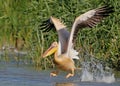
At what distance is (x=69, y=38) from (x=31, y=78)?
133 cm

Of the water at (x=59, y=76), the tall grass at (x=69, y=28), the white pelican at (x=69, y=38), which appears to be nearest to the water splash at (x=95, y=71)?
the water at (x=59, y=76)

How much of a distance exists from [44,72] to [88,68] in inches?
37.7

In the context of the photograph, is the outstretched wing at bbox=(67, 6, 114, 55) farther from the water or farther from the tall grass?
the tall grass

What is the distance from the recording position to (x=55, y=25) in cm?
1289

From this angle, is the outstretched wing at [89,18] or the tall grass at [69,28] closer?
the outstretched wing at [89,18]

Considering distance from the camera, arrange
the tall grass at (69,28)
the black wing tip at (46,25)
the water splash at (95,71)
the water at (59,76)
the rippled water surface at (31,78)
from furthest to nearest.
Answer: the tall grass at (69,28) < the water splash at (95,71) < the black wing tip at (46,25) < the water at (59,76) < the rippled water surface at (31,78)

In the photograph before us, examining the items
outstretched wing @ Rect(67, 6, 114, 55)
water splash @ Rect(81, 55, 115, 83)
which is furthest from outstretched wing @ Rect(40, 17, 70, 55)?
water splash @ Rect(81, 55, 115, 83)

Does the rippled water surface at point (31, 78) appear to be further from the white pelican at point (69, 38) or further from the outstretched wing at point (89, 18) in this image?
the outstretched wing at point (89, 18)

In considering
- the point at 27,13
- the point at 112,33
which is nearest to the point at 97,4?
the point at 112,33

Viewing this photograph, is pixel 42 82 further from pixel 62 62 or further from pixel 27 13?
pixel 27 13

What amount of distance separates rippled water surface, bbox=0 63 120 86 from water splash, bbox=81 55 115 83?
0.59ft

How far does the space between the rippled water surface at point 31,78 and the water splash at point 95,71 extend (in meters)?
0.18

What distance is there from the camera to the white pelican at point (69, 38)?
12.5m

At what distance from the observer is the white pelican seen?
12.5m
